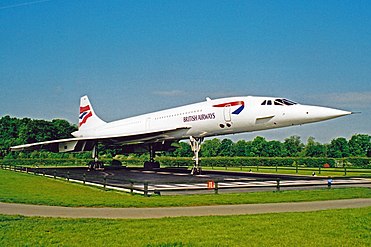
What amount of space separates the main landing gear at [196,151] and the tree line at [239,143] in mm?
63886

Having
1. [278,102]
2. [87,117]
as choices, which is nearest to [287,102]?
[278,102]

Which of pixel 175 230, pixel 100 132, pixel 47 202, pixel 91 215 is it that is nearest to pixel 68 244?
pixel 175 230

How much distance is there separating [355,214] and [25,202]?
10.4 m

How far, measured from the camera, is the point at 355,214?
12.2 meters

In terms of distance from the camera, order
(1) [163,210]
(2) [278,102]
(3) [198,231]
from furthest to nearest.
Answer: (2) [278,102] → (1) [163,210] → (3) [198,231]

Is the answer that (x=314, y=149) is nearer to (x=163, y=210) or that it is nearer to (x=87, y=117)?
(x=87, y=117)

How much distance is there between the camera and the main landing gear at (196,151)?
30906 millimetres

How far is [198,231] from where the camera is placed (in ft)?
32.8

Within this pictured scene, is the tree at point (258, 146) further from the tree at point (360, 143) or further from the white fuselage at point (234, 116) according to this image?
the white fuselage at point (234, 116)

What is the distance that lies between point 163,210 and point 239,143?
9886 centimetres

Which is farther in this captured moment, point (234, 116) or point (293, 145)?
point (293, 145)

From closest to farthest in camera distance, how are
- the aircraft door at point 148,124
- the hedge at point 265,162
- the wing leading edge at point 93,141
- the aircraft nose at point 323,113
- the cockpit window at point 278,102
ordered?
the aircraft nose at point 323,113 → the cockpit window at point 278,102 → the wing leading edge at point 93,141 → the aircraft door at point 148,124 → the hedge at point 265,162

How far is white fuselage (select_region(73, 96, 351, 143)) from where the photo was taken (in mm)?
25475

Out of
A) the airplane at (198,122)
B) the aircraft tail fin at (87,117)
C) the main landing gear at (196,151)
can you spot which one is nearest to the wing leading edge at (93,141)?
the airplane at (198,122)
